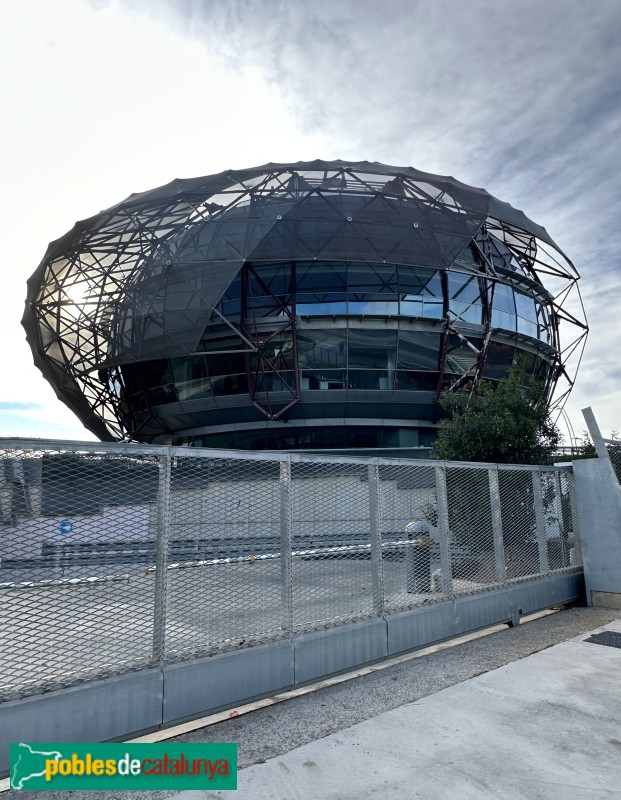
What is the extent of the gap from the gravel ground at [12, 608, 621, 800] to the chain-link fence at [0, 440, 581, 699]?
620 mm

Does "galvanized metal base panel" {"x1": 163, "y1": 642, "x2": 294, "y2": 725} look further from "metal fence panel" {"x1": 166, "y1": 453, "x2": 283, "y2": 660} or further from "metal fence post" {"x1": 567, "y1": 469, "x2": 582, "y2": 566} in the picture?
"metal fence post" {"x1": 567, "y1": 469, "x2": 582, "y2": 566}

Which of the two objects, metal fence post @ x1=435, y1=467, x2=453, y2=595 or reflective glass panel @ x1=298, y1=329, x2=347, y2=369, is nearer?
metal fence post @ x1=435, y1=467, x2=453, y2=595

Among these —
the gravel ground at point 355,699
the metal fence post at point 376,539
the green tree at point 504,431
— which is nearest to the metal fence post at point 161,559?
the gravel ground at point 355,699

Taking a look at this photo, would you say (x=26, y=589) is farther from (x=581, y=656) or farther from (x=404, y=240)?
(x=404, y=240)

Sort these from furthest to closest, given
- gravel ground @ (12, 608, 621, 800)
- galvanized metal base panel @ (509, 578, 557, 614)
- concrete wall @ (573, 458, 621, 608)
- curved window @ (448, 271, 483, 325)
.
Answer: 1. curved window @ (448, 271, 483, 325)
2. concrete wall @ (573, 458, 621, 608)
3. galvanized metal base panel @ (509, 578, 557, 614)
4. gravel ground @ (12, 608, 621, 800)

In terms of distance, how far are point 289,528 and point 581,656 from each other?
386 centimetres

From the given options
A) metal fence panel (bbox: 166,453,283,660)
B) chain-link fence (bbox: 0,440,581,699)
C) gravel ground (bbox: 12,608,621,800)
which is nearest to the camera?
chain-link fence (bbox: 0,440,581,699)

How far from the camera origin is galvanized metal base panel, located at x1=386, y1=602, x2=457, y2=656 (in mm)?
6129

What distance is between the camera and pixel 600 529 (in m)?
9.12

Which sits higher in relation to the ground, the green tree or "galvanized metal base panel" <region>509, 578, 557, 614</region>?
the green tree

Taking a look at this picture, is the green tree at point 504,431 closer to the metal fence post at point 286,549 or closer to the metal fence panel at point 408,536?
the metal fence panel at point 408,536

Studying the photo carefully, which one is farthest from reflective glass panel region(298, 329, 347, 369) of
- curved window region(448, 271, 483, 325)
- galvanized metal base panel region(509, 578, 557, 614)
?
galvanized metal base panel region(509, 578, 557, 614)

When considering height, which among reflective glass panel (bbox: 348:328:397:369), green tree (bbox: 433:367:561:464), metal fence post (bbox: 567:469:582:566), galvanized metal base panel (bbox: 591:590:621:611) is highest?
reflective glass panel (bbox: 348:328:397:369)

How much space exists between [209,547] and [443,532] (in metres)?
3.31
